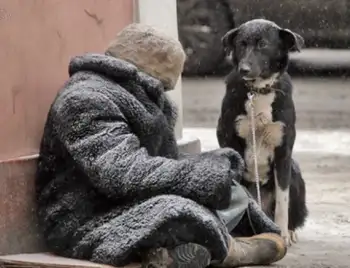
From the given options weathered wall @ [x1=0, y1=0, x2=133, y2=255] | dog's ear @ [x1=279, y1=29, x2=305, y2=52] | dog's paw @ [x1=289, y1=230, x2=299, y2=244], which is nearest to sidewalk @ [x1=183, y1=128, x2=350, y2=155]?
dog's paw @ [x1=289, y1=230, x2=299, y2=244]

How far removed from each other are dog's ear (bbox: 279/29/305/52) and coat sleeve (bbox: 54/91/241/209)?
1321mm

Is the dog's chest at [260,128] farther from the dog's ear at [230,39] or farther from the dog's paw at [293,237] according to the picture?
the dog's paw at [293,237]

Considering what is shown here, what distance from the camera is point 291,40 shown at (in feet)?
17.4

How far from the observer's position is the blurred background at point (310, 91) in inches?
240

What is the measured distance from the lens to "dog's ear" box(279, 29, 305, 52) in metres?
5.29

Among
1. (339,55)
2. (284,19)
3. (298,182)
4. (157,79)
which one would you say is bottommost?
(339,55)

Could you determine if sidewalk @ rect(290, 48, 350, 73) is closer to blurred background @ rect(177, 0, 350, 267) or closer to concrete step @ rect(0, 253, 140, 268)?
blurred background @ rect(177, 0, 350, 267)

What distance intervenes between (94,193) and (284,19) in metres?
12.5

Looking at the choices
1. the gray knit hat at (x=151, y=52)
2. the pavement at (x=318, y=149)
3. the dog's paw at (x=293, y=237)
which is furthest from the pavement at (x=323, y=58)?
the gray knit hat at (x=151, y=52)

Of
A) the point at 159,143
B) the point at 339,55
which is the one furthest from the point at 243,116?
the point at 339,55

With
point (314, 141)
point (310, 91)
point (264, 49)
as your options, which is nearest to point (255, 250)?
point (264, 49)

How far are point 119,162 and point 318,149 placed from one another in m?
5.77

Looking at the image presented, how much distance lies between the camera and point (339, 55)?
21.0 m

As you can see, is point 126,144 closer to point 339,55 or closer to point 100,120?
point 100,120
